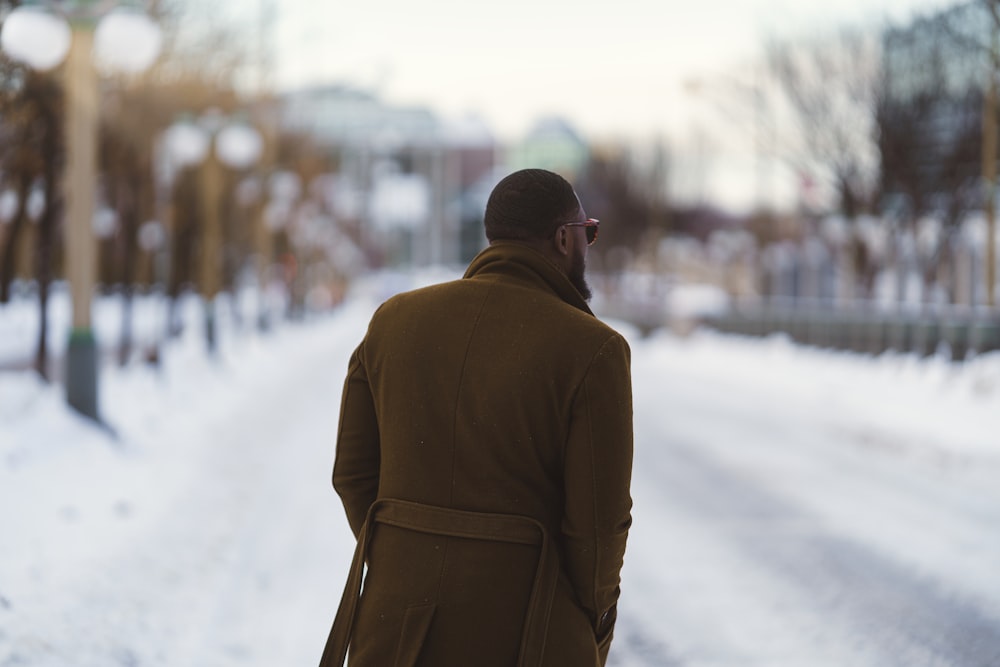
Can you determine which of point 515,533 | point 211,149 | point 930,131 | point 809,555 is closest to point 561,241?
point 515,533

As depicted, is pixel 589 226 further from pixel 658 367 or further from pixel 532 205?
pixel 658 367

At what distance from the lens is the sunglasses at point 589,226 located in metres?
2.74

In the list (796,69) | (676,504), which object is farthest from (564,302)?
(796,69)

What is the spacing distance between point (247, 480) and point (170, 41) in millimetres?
13186

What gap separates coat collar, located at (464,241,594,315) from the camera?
2.68m

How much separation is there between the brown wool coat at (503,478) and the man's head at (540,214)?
7 cm

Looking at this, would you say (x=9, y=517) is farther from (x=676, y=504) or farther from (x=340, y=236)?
(x=340, y=236)

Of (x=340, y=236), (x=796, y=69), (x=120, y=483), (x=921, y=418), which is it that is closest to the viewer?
(x=120, y=483)

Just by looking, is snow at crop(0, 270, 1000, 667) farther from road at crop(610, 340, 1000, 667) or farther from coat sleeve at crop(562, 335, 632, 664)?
coat sleeve at crop(562, 335, 632, 664)

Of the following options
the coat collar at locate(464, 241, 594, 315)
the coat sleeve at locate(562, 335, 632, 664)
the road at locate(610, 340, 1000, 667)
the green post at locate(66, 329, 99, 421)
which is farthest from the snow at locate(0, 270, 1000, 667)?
the coat collar at locate(464, 241, 594, 315)

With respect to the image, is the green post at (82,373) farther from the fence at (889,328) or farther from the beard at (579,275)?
the fence at (889,328)

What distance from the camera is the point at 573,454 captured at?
2533 mm

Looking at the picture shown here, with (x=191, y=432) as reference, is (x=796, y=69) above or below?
above

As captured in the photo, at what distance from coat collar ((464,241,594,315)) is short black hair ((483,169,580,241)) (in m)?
0.04
